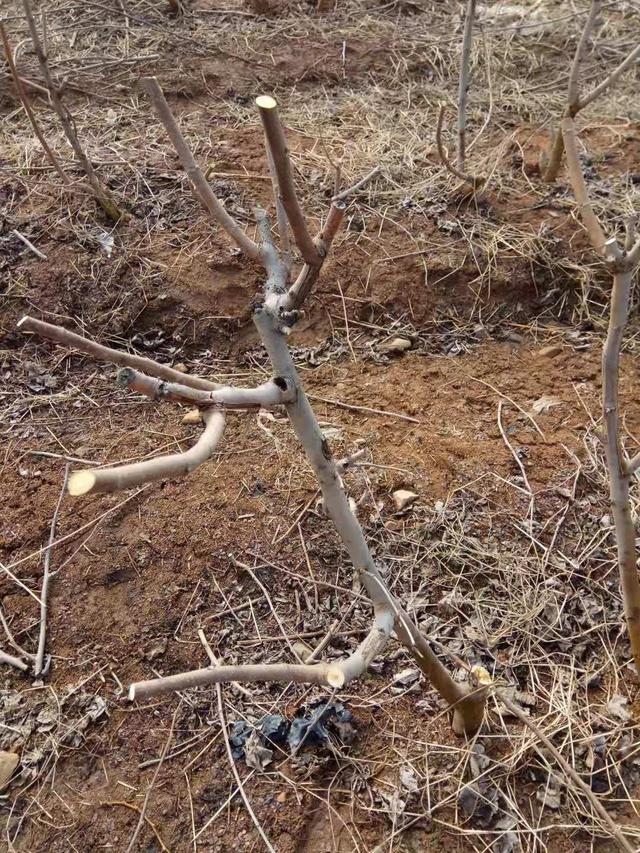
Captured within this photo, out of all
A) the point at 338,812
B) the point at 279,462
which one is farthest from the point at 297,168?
the point at 338,812

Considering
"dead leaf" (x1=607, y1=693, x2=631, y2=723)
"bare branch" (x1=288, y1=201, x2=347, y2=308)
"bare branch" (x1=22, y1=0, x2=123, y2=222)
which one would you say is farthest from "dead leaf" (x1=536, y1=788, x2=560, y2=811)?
"bare branch" (x1=22, y1=0, x2=123, y2=222)

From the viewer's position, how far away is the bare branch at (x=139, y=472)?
811 millimetres

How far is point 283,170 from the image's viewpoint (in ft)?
3.26

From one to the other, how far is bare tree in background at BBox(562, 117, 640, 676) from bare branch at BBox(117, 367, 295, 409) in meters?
0.70

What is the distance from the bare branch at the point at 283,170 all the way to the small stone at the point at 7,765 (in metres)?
1.66

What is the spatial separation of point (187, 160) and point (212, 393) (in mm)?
486

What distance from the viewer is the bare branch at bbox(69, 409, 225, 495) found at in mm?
811

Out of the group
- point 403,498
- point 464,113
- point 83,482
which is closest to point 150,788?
point 403,498

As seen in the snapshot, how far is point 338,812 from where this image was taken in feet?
5.66

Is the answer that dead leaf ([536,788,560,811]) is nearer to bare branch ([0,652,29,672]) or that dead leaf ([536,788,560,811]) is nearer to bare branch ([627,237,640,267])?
bare branch ([627,237,640,267])

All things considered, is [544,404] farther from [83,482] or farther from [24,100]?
[24,100]

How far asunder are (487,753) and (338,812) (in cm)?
46

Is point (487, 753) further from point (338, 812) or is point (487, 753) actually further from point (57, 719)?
point (57, 719)

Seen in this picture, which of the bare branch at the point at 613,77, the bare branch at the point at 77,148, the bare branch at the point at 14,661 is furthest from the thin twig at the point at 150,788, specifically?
the bare branch at the point at 613,77
